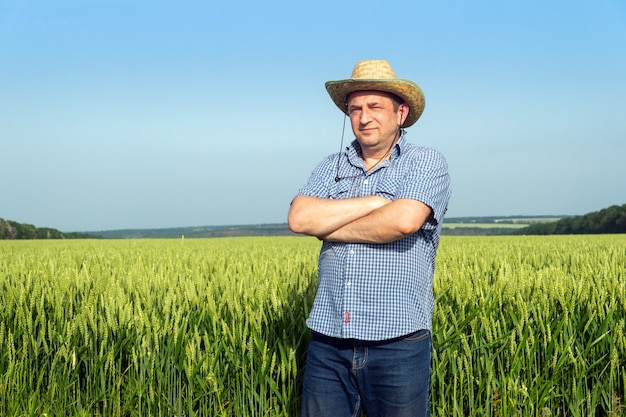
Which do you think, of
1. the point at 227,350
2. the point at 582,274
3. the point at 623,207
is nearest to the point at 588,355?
the point at 582,274

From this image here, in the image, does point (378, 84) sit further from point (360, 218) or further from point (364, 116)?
point (360, 218)

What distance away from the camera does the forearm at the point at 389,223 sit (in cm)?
228

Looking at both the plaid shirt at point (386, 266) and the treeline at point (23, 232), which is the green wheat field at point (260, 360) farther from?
the treeline at point (23, 232)

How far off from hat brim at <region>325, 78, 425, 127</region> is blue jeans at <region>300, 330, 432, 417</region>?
3.25ft

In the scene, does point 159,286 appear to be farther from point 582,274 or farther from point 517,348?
point 582,274

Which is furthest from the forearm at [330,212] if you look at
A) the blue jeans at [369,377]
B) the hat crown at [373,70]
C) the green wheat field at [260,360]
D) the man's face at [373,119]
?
the green wheat field at [260,360]

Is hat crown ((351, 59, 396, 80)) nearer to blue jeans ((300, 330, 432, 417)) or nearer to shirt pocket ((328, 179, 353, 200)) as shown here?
shirt pocket ((328, 179, 353, 200))

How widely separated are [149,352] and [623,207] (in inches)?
1459

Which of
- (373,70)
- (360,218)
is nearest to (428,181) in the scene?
(360,218)

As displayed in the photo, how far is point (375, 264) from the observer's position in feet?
7.67

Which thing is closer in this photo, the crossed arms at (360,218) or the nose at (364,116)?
the crossed arms at (360,218)

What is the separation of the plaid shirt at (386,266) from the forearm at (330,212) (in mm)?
88

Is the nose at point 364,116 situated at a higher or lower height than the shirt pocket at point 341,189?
higher

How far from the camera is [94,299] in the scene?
372 centimetres
